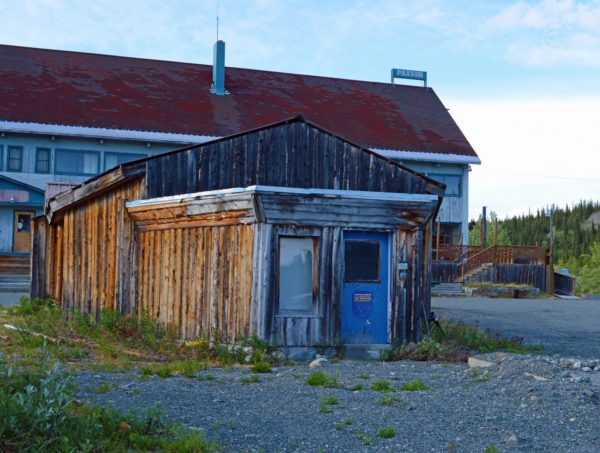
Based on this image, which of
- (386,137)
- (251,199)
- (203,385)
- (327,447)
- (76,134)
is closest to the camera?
(327,447)

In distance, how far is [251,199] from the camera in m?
11.8

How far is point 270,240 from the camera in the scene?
1205 cm

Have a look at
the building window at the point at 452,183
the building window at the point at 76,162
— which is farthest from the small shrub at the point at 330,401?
the building window at the point at 452,183

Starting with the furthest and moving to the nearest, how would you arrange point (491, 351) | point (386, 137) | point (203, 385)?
point (386, 137) → point (491, 351) → point (203, 385)

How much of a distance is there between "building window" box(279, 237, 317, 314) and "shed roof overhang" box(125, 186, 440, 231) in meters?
0.40

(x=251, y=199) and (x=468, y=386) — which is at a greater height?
(x=251, y=199)

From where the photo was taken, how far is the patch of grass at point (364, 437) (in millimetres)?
6849

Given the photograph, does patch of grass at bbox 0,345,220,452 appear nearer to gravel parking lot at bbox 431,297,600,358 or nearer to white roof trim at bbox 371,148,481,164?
gravel parking lot at bbox 431,297,600,358

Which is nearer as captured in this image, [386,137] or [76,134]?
[76,134]

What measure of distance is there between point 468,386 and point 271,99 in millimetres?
27737

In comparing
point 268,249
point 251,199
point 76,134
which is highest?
point 76,134

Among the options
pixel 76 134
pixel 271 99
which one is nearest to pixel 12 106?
pixel 76 134

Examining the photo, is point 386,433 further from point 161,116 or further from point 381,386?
point 161,116

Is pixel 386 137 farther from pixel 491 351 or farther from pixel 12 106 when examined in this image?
pixel 491 351
